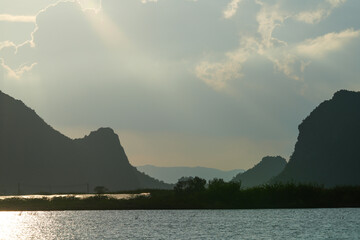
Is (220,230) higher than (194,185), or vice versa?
(194,185)

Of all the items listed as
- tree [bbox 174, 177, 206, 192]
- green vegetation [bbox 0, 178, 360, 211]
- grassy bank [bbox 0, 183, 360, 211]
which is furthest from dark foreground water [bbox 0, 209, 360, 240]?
tree [bbox 174, 177, 206, 192]

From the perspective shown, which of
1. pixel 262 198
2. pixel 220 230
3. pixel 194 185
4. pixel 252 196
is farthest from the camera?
pixel 194 185

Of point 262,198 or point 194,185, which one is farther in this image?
point 194,185

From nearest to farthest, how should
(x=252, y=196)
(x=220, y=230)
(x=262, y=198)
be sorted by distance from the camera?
(x=220, y=230) → (x=252, y=196) → (x=262, y=198)

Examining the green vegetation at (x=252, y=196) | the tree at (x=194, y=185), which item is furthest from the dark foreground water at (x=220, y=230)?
the tree at (x=194, y=185)

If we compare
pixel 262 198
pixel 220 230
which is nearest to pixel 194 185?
pixel 262 198

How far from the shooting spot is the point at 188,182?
5719 inches

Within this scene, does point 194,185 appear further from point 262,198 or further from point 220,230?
point 220,230

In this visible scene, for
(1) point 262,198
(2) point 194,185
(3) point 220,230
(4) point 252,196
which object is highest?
(2) point 194,185

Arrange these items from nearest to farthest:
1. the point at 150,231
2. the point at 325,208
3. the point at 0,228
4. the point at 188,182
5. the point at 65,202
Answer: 1. the point at 150,231
2. the point at 0,228
3. the point at 325,208
4. the point at 188,182
5. the point at 65,202

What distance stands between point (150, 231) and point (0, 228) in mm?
29350

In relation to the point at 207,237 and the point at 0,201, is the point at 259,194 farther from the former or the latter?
the point at 0,201

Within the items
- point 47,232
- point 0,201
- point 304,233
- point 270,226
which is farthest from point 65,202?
point 304,233

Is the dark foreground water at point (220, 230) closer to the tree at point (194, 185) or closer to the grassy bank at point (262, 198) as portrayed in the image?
the grassy bank at point (262, 198)
